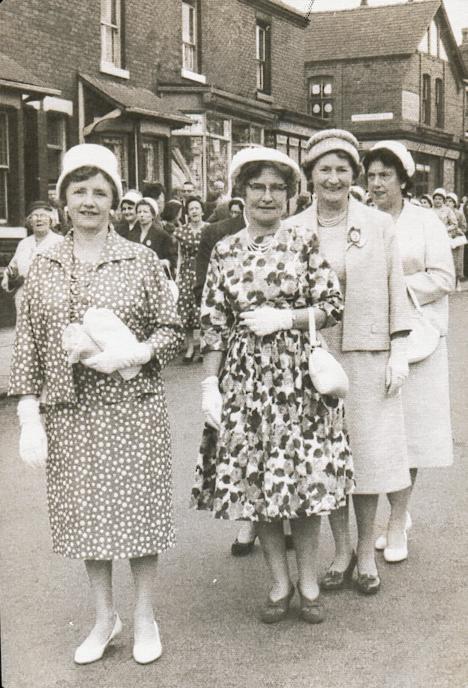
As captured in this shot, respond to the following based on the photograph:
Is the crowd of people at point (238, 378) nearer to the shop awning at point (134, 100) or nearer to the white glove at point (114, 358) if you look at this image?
the white glove at point (114, 358)

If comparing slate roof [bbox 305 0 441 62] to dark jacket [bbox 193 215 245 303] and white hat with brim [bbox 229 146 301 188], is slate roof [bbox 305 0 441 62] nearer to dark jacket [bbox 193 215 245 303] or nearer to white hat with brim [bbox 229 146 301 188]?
dark jacket [bbox 193 215 245 303]

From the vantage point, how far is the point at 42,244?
32.6 feet

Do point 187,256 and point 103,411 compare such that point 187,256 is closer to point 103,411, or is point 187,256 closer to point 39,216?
point 39,216

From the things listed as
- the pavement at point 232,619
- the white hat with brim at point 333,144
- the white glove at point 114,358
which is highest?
the white hat with brim at point 333,144

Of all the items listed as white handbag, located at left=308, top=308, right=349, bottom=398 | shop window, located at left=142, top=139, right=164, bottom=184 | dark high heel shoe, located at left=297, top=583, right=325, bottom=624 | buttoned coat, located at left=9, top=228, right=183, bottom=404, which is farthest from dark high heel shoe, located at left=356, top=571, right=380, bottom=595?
shop window, located at left=142, top=139, right=164, bottom=184

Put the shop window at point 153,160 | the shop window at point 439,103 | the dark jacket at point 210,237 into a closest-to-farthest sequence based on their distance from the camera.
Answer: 1. the dark jacket at point 210,237
2. the shop window at point 153,160
3. the shop window at point 439,103

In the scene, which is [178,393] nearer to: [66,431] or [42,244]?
[42,244]

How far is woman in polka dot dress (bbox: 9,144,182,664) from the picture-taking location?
373 cm

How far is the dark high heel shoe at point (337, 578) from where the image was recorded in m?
4.54

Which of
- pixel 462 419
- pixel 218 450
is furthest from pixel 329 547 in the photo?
pixel 462 419

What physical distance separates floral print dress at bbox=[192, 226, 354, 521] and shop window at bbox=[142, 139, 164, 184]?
15.8 m

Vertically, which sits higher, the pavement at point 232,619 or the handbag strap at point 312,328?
the handbag strap at point 312,328

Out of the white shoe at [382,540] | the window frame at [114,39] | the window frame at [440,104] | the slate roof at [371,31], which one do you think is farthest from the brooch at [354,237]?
the window frame at [440,104]

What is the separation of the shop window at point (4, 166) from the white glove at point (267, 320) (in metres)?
12.5
